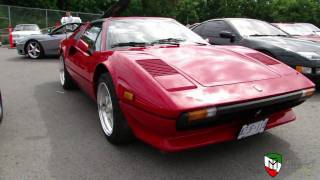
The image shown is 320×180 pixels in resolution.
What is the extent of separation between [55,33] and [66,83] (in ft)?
17.4

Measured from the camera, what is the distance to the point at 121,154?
3.11 meters

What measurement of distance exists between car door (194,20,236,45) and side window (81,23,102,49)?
2.78 m

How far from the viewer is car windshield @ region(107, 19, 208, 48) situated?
378 cm

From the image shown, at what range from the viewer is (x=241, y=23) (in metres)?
6.71

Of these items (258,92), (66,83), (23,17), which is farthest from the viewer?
(23,17)

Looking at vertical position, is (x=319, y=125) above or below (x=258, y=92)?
below

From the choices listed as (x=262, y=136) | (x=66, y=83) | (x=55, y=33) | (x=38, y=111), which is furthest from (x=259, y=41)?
(x=55, y=33)

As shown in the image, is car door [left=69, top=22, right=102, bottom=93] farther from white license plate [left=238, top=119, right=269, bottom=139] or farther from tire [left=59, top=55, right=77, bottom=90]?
white license plate [left=238, top=119, right=269, bottom=139]

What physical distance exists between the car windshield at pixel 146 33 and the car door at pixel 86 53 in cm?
21

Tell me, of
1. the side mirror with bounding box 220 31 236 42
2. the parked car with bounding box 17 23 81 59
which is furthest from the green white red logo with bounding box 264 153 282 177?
the parked car with bounding box 17 23 81 59

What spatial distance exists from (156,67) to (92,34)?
5.86 ft

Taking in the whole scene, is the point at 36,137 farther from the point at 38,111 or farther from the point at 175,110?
the point at 175,110

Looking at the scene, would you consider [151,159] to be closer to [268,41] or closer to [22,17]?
[268,41]

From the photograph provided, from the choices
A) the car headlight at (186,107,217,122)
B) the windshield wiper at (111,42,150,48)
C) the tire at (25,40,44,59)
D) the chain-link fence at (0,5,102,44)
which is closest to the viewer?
the car headlight at (186,107,217,122)
